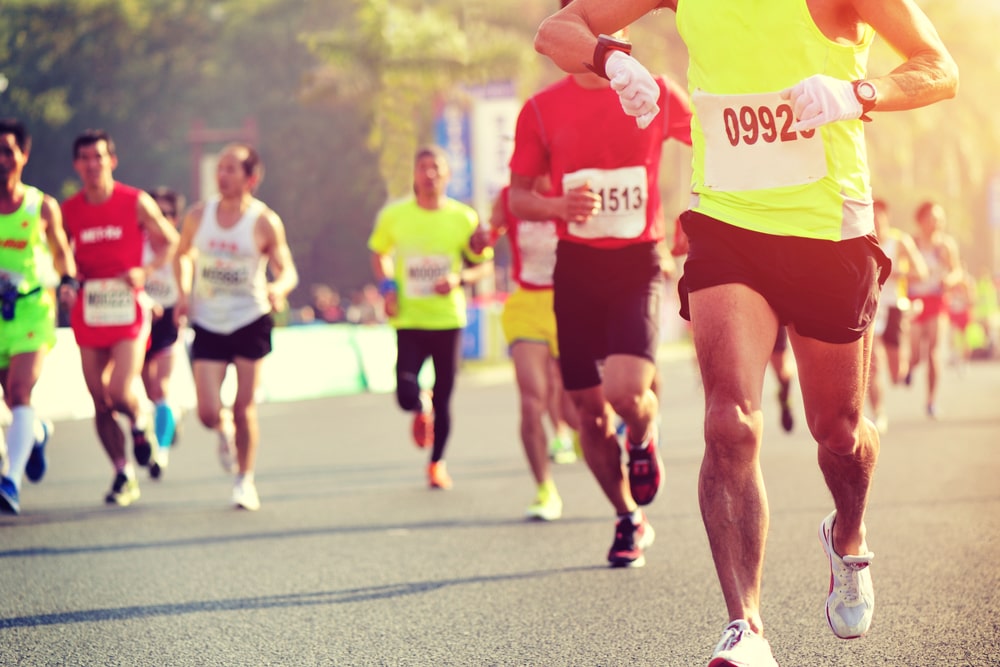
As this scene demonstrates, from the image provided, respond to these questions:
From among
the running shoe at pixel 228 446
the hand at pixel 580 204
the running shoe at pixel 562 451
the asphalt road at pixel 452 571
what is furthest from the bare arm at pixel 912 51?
the running shoe at pixel 562 451

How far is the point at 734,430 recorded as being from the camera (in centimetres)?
393

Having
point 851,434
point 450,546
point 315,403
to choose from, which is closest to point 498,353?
point 315,403

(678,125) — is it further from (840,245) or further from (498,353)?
(498,353)

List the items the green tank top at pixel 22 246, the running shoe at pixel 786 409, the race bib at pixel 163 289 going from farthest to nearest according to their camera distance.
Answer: the race bib at pixel 163 289, the running shoe at pixel 786 409, the green tank top at pixel 22 246

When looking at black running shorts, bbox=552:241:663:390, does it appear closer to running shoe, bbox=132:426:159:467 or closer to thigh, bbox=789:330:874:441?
thigh, bbox=789:330:874:441

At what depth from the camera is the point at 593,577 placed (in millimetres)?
6047

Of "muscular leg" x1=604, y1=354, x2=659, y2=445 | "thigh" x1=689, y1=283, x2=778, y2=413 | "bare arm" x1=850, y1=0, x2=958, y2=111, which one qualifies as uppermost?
"bare arm" x1=850, y1=0, x2=958, y2=111

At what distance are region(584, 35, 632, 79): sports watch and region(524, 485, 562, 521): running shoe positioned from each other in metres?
4.03

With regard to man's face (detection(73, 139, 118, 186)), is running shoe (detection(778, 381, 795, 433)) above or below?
below

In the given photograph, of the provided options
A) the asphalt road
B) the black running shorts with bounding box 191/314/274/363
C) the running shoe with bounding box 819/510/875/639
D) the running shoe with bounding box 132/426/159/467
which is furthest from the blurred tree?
the running shoe with bounding box 819/510/875/639

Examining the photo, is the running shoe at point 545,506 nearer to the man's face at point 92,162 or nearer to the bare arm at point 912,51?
the man's face at point 92,162

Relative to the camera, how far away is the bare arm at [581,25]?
4359 millimetres

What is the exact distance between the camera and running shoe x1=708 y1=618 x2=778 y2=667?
360cm

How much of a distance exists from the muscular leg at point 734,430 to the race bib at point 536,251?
3.99 metres
